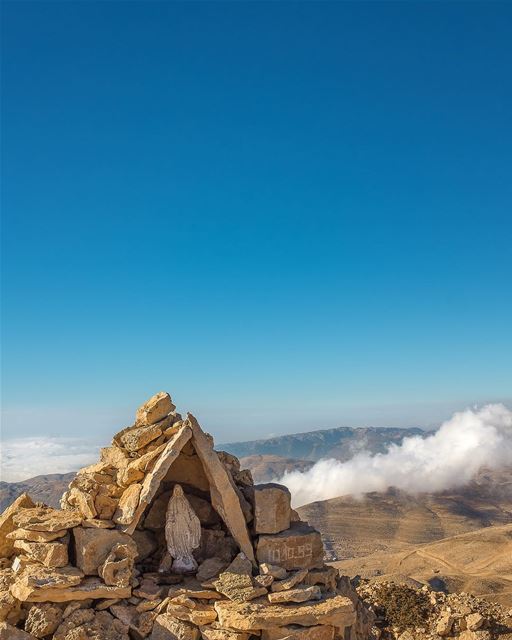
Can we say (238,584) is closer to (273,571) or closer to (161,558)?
(273,571)

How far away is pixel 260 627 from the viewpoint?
14516 millimetres

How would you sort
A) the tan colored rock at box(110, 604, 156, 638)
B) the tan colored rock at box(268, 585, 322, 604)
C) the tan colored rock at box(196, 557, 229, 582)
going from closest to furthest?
the tan colored rock at box(110, 604, 156, 638) < the tan colored rock at box(268, 585, 322, 604) < the tan colored rock at box(196, 557, 229, 582)

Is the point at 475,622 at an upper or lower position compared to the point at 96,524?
lower

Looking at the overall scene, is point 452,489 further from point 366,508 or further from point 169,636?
point 169,636

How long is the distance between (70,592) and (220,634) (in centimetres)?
416

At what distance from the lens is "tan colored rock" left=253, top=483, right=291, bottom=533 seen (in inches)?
687

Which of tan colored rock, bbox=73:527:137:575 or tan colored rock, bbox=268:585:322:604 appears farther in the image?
tan colored rock, bbox=73:527:137:575

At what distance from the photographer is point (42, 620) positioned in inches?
570

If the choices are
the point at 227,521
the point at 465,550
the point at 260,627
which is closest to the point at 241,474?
the point at 227,521

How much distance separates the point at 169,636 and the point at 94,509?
4117mm

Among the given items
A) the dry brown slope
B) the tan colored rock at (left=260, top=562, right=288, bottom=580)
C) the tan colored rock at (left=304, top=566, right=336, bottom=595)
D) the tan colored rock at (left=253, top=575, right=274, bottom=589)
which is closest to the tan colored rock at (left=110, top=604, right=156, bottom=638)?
the tan colored rock at (left=253, top=575, right=274, bottom=589)

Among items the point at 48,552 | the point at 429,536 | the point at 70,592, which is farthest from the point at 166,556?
the point at 429,536

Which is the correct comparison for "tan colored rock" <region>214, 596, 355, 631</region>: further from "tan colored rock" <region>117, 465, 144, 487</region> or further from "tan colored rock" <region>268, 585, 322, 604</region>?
"tan colored rock" <region>117, 465, 144, 487</region>

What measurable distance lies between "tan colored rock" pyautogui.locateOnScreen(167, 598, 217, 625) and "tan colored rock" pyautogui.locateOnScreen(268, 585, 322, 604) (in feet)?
5.49
